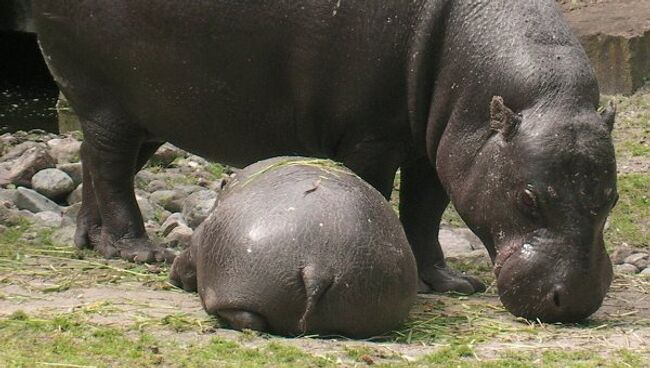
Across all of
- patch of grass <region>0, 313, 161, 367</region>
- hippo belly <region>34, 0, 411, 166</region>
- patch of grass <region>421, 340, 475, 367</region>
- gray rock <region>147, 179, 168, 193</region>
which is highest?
hippo belly <region>34, 0, 411, 166</region>

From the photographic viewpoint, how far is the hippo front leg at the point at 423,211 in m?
6.96

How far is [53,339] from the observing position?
16.0 ft

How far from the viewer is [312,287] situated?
16.5 ft

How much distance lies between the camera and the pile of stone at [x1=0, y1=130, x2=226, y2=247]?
8.34 metres

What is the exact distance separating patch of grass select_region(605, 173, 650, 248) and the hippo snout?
9.95ft

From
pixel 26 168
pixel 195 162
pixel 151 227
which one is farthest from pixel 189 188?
pixel 151 227

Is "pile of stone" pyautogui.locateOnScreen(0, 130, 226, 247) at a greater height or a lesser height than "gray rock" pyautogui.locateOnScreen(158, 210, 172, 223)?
greater

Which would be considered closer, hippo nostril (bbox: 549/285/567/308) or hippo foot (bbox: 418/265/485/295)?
hippo nostril (bbox: 549/285/567/308)

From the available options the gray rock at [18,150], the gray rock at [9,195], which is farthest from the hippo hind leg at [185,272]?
the gray rock at [18,150]

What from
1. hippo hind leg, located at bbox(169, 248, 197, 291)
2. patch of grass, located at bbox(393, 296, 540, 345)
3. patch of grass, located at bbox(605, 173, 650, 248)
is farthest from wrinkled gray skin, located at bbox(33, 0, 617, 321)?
patch of grass, located at bbox(605, 173, 650, 248)

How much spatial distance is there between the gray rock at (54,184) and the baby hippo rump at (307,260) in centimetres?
396

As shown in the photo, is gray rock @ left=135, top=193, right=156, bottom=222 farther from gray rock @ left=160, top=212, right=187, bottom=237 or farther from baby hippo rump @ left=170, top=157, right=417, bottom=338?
baby hippo rump @ left=170, top=157, right=417, bottom=338

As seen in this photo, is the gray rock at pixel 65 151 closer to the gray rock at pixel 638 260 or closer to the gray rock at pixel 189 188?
the gray rock at pixel 189 188

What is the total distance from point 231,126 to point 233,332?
2.04 m
